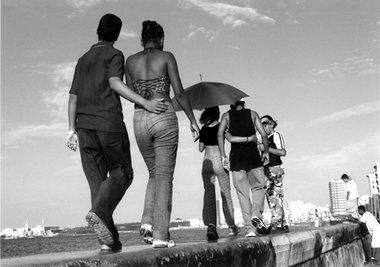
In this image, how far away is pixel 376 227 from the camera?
12164mm

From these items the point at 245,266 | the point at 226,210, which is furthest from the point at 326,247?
the point at 245,266

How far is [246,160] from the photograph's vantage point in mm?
6555

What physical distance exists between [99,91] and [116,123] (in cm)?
31

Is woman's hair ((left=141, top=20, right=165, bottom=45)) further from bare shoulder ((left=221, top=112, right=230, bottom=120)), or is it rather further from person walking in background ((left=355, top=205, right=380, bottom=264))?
person walking in background ((left=355, top=205, right=380, bottom=264))

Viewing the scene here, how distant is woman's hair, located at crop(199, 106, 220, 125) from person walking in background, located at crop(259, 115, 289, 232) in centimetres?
177

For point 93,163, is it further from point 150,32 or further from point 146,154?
point 150,32

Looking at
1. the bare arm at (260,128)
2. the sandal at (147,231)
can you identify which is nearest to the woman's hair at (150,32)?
the sandal at (147,231)

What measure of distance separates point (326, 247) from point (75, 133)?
434 centimetres

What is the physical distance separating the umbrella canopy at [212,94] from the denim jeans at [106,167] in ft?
10.4

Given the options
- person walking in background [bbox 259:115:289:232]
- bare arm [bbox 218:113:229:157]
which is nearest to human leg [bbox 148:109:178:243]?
bare arm [bbox 218:113:229:157]

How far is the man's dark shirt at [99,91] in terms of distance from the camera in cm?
409

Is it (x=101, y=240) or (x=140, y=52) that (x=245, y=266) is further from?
(x=140, y=52)

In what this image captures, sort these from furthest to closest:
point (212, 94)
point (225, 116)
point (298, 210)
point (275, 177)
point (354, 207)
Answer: point (298, 210), point (354, 207), point (275, 177), point (212, 94), point (225, 116)

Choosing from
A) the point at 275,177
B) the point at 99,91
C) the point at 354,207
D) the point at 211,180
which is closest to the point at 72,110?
the point at 99,91
